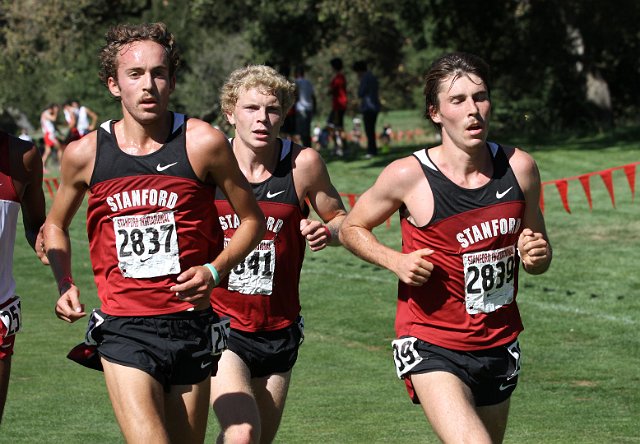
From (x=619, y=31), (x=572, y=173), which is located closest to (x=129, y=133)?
(x=572, y=173)

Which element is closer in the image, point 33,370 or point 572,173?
point 33,370

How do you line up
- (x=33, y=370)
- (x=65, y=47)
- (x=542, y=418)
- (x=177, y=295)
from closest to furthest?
(x=177, y=295), (x=542, y=418), (x=33, y=370), (x=65, y=47)

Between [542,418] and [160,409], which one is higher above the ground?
[160,409]

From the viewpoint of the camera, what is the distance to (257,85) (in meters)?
6.44

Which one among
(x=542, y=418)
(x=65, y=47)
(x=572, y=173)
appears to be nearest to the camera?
(x=542, y=418)

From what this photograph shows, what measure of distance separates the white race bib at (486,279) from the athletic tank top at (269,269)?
124 cm

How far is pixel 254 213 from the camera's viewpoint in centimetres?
543

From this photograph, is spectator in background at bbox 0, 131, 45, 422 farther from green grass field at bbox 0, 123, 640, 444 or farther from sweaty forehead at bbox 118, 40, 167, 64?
green grass field at bbox 0, 123, 640, 444

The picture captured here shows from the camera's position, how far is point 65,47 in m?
34.6

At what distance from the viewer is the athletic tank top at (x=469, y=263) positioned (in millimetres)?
5391

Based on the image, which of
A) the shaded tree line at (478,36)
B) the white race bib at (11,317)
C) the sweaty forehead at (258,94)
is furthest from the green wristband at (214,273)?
the shaded tree line at (478,36)

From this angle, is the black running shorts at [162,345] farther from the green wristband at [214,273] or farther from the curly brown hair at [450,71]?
the curly brown hair at [450,71]

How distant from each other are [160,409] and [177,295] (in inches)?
18.3

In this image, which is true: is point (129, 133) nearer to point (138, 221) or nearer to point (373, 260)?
point (138, 221)
